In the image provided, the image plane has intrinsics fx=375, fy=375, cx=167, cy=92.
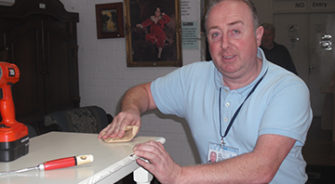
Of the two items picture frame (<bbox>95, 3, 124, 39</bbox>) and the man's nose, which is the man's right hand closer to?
the man's nose

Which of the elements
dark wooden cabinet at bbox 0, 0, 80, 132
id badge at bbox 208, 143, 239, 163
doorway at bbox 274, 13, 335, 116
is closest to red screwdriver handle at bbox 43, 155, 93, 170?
id badge at bbox 208, 143, 239, 163

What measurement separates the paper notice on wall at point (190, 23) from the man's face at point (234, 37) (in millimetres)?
2458

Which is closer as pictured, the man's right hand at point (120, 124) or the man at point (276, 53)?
the man's right hand at point (120, 124)

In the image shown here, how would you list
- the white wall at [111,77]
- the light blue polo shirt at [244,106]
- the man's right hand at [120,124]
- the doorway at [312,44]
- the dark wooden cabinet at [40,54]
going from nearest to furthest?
the light blue polo shirt at [244,106] < the man's right hand at [120,124] < the dark wooden cabinet at [40,54] < the white wall at [111,77] < the doorway at [312,44]

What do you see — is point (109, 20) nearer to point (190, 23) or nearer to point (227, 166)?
point (190, 23)

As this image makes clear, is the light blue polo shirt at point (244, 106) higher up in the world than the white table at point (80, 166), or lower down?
higher up

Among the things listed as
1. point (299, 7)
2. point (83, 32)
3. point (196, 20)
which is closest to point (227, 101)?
point (196, 20)

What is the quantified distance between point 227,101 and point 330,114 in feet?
20.8

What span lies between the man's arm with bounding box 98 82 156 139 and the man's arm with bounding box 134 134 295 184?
31 cm

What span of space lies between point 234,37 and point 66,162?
0.89 m

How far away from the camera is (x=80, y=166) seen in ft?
3.96

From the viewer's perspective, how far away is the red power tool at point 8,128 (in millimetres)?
1292

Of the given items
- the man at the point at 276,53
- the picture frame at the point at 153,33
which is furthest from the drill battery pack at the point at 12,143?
the man at the point at 276,53

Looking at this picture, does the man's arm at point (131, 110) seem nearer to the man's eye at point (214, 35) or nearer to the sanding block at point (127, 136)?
the sanding block at point (127, 136)
